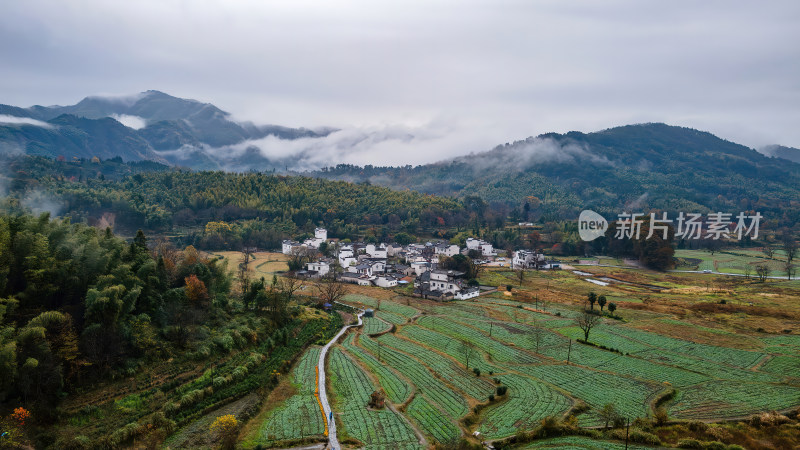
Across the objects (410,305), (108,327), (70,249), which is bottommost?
(410,305)

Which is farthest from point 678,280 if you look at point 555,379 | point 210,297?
point 210,297

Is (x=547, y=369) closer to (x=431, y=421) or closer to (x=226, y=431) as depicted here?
(x=431, y=421)

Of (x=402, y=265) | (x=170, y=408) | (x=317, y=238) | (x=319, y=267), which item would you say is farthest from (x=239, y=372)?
(x=317, y=238)

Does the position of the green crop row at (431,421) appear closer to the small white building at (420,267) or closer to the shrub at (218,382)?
the shrub at (218,382)

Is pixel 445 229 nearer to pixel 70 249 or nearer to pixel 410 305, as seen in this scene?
pixel 410 305

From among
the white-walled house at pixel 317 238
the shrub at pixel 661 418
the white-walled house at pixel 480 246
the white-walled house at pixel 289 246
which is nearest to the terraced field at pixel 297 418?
the shrub at pixel 661 418

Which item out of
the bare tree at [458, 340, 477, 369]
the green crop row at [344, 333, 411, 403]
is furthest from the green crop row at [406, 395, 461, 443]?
the bare tree at [458, 340, 477, 369]
